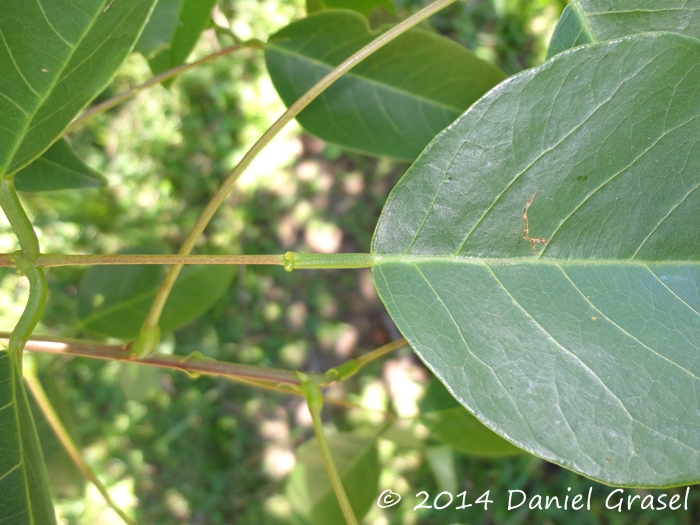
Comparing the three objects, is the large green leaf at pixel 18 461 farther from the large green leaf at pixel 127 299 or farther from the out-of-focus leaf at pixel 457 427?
the out-of-focus leaf at pixel 457 427

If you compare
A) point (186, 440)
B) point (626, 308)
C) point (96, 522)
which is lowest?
point (626, 308)

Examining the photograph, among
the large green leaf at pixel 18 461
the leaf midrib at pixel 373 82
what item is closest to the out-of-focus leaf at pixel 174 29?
Result: the leaf midrib at pixel 373 82

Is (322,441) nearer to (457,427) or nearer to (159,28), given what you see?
(457,427)

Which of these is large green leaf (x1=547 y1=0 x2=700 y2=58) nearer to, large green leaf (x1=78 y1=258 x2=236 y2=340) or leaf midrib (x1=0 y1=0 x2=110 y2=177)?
leaf midrib (x1=0 y1=0 x2=110 y2=177)

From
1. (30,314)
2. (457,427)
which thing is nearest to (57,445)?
(30,314)

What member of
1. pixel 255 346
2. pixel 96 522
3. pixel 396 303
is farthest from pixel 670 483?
pixel 96 522

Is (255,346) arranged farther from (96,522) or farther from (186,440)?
(96,522)

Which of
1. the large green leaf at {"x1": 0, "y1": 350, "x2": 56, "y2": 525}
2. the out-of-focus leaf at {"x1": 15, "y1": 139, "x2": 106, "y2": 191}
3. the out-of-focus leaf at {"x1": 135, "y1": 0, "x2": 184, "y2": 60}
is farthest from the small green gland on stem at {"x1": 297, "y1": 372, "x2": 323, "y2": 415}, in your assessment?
the out-of-focus leaf at {"x1": 135, "y1": 0, "x2": 184, "y2": 60}
